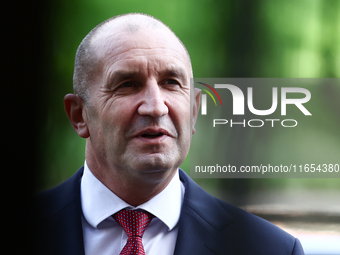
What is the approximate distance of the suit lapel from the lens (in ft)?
3.98

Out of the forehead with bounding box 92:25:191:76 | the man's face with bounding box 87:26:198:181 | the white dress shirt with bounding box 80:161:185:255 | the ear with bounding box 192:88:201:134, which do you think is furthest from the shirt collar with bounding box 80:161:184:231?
the forehead with bounding box 92:25:191:76

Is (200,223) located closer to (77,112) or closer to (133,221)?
(133,221)

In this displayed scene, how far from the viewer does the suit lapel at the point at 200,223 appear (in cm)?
121

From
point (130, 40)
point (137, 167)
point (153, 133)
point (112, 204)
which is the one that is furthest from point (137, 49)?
point (112, 204)

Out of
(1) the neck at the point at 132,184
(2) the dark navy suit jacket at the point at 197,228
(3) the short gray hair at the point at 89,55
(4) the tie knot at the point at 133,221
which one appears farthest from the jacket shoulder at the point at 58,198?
(3) the short gray hair at the point at 89,55

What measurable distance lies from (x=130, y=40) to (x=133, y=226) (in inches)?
27.8

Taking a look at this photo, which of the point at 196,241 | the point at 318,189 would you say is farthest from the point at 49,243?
the point at 318,189

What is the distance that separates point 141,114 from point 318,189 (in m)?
0.98

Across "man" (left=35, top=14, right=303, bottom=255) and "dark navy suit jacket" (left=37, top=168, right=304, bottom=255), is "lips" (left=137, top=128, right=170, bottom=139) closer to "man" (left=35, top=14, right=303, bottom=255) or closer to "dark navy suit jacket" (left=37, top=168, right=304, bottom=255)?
"man" (left=35, top=14, right=303, bottom=255)

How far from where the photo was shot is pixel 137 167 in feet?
3.63

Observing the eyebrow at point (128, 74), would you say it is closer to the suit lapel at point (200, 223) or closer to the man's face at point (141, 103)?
the man's face at point (141, 103)

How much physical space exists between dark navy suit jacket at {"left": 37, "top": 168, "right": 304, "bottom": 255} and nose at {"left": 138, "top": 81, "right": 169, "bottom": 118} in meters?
0.44

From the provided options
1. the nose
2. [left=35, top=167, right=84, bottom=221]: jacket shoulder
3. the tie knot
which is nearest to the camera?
the nose

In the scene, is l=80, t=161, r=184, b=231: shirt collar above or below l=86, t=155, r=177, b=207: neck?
below
